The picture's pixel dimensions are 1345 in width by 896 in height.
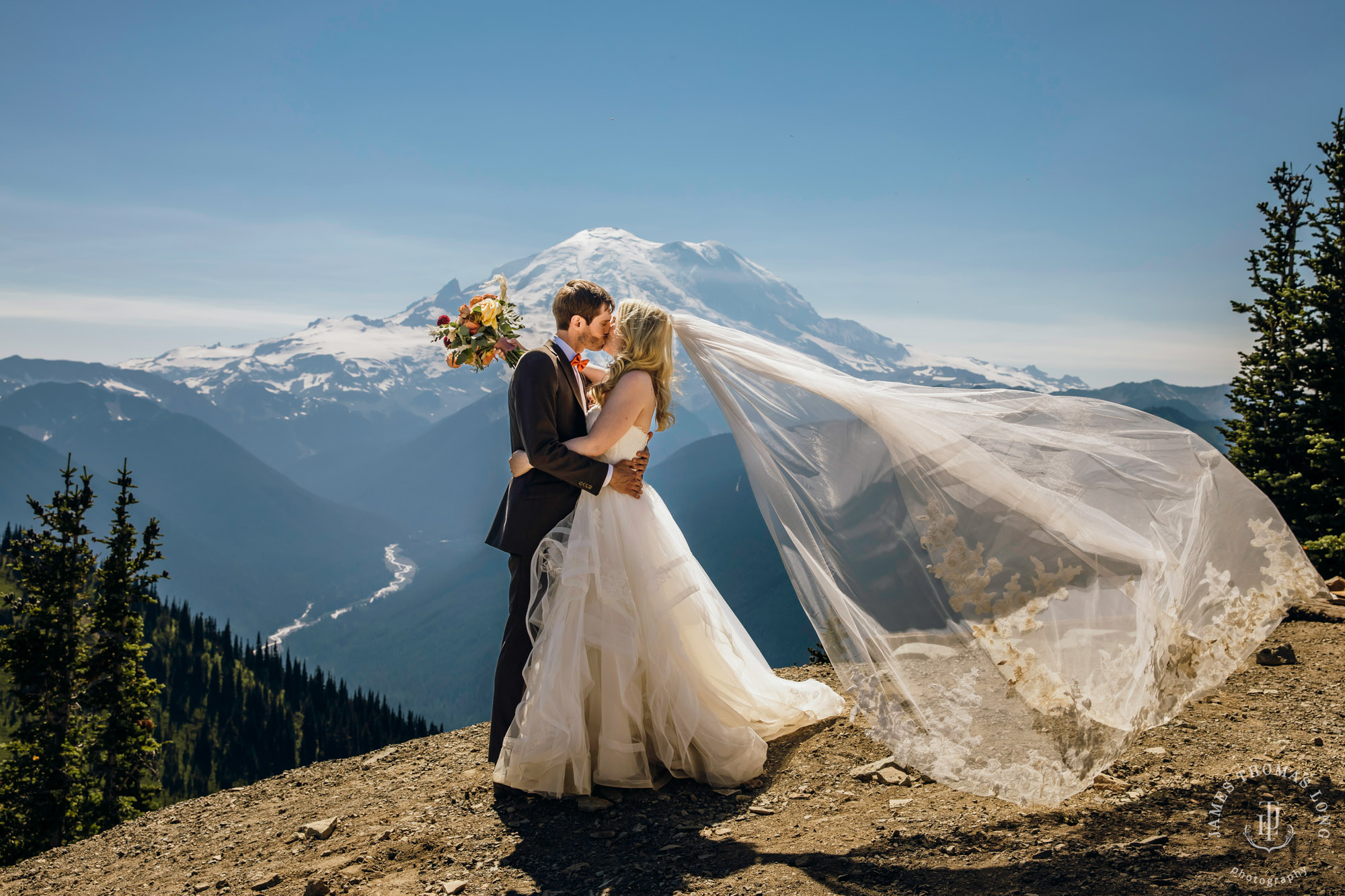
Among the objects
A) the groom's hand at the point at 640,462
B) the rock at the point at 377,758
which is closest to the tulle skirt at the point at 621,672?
the groom's hand at the point at 640,462

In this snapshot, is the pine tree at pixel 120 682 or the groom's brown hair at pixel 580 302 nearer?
the groom's brown hair at pixel 580 302

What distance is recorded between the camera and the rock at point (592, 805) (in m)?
4.93

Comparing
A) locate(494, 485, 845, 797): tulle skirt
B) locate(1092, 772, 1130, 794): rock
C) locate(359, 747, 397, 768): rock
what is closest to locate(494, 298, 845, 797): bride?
locate(494, 485, 845, 797): tulle skirt

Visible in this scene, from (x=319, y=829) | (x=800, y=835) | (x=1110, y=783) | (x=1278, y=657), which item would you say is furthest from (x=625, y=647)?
(x=1278, y=657)

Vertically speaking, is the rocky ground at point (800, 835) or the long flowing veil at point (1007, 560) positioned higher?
the long flowing veil at point (1007, 560)

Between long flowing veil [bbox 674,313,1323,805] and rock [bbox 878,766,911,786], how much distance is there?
0.46 m

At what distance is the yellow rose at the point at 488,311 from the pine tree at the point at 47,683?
23.4 metres

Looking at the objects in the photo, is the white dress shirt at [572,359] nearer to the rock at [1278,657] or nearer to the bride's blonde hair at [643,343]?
the bride's blonde hair at [643,343]

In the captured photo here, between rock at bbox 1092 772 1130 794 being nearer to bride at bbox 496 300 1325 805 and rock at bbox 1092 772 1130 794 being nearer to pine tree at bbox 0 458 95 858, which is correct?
Answer: bride at bbox 496 300 1325 805

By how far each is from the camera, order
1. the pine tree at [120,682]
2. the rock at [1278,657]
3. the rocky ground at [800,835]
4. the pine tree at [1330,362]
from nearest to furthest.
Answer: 1. the rocky ground at [800,835]
2. the rock at [1278,657]
3. the pine tree at [1330,362]
4. the pine tree at [120,682]

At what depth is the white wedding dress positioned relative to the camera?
5023 mm

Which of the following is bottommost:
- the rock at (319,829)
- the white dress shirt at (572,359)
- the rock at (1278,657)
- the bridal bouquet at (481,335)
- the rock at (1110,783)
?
the rock at (319,829)

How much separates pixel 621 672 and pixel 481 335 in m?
3.00

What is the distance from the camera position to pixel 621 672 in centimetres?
511
